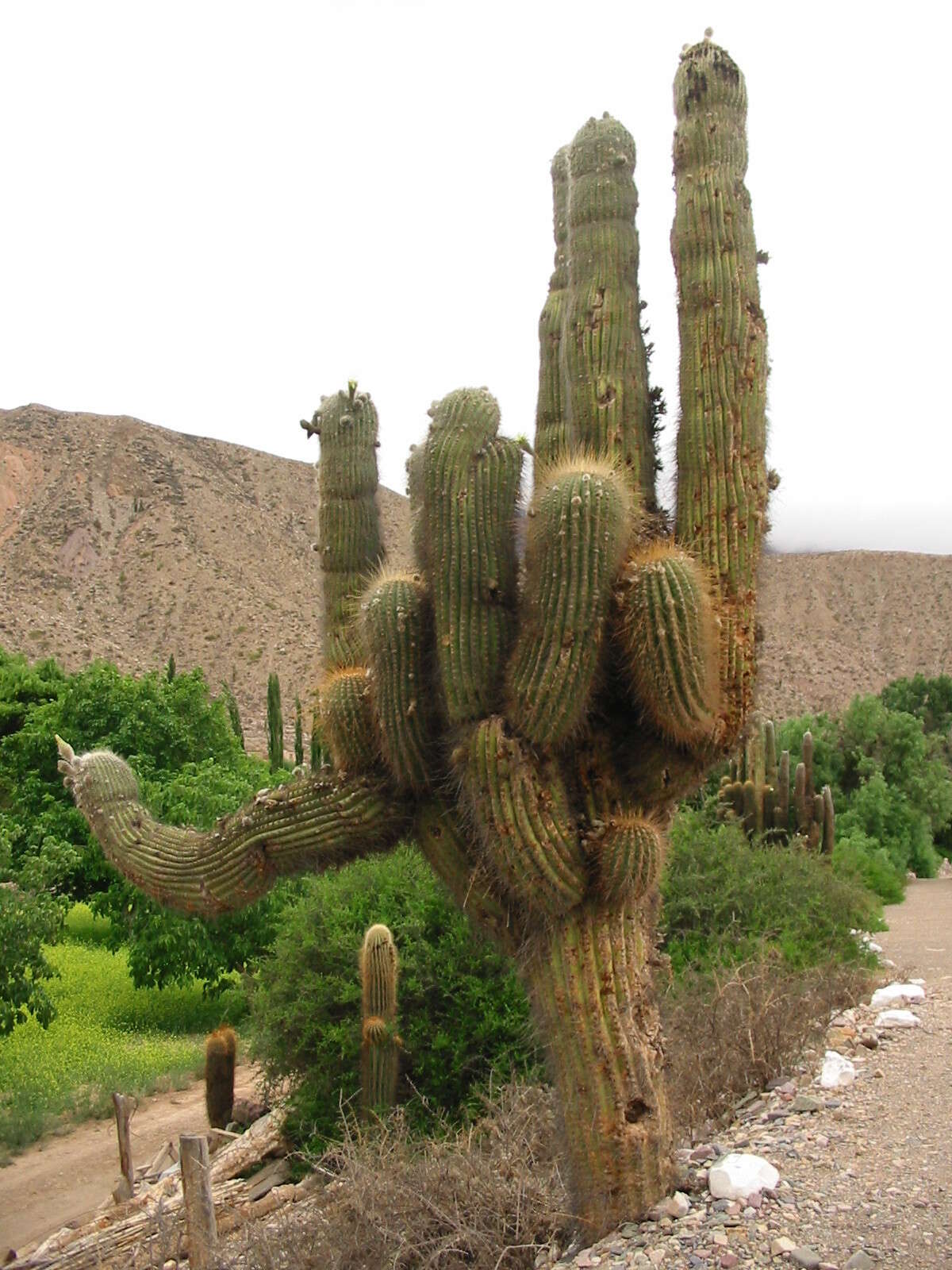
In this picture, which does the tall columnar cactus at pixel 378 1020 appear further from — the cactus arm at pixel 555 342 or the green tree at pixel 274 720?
the green tree at pixel 274 720

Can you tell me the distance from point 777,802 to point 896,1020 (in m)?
10.7

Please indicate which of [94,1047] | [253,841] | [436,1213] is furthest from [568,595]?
[94,1047]

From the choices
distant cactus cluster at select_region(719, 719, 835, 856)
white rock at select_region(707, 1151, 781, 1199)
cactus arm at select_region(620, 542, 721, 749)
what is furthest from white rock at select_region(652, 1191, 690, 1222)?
distant cactus cluster at select_region(719, 719, 835, 856)

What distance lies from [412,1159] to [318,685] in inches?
104

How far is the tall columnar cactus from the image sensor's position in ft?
27.8

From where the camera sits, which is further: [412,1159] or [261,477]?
[261,477]

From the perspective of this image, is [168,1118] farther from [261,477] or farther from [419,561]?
[261,477]

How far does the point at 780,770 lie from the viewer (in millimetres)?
20203

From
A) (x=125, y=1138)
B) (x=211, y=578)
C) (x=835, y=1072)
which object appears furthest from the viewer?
(x=211, y=578)

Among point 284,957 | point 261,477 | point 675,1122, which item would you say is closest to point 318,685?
point 675,1122

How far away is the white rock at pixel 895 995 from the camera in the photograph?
390 inches

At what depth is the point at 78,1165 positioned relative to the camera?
12266 mm

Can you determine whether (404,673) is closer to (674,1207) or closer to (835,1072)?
(674,1207)

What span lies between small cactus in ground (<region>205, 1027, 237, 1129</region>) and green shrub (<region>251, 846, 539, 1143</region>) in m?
0.25
